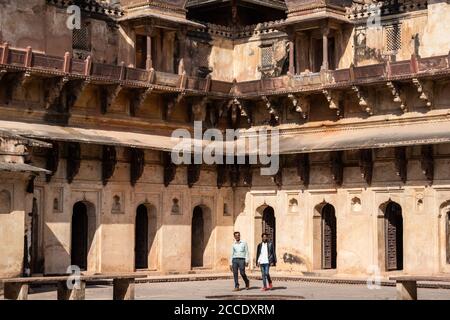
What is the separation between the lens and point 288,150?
116 ft

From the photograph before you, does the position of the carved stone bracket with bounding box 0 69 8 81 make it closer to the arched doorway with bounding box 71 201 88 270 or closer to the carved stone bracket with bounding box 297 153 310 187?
the arched doorway with bounding box 71 201 88 270

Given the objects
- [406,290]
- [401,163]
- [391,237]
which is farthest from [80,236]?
[406,290]

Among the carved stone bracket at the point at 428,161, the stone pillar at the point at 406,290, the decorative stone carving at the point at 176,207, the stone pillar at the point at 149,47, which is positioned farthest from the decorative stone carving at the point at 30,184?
the carved stone bracket at the point at 428,161

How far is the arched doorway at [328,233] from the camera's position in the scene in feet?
119

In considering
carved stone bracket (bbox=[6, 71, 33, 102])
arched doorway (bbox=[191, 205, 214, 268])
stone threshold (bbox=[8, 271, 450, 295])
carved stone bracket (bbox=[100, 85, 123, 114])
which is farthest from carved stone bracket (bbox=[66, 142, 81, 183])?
arched doorway (bbox=[191, 205, 214, 268])

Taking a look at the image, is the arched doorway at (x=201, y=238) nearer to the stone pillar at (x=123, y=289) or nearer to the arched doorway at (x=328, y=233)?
the arched doorway at (x=328, y=233)

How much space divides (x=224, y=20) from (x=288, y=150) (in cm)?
640

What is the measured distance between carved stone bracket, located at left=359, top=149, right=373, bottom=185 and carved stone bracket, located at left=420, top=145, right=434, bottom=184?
1904 millimetres

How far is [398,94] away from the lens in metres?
33.8

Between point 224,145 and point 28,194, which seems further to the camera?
point 224,145

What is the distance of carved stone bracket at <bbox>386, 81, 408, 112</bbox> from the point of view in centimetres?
3356

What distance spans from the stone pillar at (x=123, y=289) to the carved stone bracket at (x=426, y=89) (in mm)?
11663
